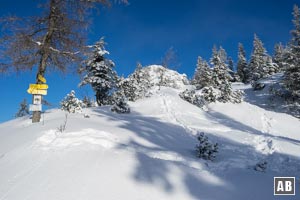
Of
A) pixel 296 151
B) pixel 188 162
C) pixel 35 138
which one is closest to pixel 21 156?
pixel 35 138

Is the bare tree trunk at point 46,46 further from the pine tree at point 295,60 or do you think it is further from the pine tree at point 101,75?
the pine tree at point 295,60

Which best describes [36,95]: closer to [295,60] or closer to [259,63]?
[295,60]

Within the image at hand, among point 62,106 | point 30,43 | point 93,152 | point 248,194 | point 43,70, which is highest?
point 30,43

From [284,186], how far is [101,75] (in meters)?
26.6

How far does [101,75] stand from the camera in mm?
30562

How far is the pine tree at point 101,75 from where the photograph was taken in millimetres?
29688

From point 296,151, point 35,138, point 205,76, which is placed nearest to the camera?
point 35,138

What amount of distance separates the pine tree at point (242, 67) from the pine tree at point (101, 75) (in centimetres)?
3877

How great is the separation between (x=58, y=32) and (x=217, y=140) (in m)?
8.59

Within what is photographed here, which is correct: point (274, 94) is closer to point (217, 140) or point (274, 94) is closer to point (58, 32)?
point (217, 140)

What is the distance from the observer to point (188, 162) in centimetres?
718

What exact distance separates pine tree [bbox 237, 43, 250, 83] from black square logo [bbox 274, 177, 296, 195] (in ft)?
188

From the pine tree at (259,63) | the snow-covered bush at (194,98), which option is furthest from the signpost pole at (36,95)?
the pine tree at (259,63)

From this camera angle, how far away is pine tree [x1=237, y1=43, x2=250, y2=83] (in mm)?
60969
